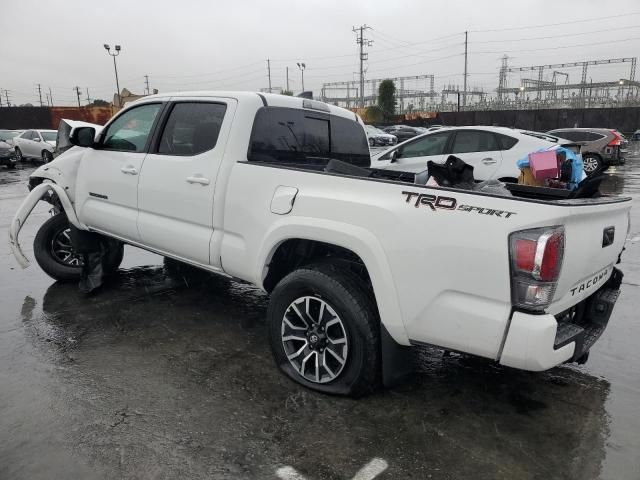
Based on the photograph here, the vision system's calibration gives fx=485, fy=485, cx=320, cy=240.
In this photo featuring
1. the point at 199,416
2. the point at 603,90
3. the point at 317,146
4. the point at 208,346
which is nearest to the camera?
the point at 199,416

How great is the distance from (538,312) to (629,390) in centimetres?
151

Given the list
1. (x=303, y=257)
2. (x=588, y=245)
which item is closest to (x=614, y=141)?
(x=588, y=245)

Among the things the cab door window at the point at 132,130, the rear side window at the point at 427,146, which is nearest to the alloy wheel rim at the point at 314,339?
the cab door window at the point at 132,130

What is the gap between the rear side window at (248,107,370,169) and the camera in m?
3.63

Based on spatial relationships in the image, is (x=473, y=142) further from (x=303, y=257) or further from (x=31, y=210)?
(x=31, y=210)

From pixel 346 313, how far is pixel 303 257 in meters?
0.69

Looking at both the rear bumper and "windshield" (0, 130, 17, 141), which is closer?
the rear bumper

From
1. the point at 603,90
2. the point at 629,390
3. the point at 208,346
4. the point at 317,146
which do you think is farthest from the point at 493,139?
the point at 603,90

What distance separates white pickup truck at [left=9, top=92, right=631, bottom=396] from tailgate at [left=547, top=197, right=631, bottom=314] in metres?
0.01

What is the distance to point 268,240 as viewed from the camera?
3146 mm

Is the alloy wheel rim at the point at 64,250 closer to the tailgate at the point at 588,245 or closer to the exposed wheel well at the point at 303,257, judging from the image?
the exposed wheel well at the point at 303,257

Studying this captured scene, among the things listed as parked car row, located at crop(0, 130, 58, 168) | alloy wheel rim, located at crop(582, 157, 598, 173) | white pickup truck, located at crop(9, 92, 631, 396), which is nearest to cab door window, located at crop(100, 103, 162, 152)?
white pickup truck, located at crop(9, 92, 631, 396)

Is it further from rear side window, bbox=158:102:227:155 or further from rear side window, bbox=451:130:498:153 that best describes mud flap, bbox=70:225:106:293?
rear side window, bbox=451:130:498:153

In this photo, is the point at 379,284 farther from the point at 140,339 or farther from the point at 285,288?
the point at 140,339
